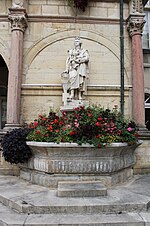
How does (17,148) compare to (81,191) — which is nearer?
(81,191)

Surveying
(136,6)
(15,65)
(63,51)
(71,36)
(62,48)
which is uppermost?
(136,6)

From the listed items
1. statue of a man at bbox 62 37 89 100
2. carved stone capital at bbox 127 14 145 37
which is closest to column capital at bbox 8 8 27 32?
statue of a man at bbox 62 37 89 100

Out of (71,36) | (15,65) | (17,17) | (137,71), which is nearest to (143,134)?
(137,71)

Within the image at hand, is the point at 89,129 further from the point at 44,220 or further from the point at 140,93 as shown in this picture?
the point at 140,93

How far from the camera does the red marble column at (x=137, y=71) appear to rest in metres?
6.68

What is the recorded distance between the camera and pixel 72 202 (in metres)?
3.57

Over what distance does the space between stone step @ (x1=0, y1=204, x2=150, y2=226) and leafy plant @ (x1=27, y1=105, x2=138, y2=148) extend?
138 cm

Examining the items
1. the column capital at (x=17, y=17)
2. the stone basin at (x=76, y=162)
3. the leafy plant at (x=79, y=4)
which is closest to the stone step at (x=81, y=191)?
the stone basin at (x=76, y=162)

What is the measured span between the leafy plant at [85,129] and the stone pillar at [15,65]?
1528 millimetres

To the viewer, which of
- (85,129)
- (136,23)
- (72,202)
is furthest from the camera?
(136,23)

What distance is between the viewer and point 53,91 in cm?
696

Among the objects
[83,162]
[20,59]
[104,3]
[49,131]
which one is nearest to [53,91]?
[20,59]

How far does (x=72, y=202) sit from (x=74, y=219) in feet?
1.27

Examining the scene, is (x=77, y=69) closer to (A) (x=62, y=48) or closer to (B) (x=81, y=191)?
(A) (x=62, y=48)
